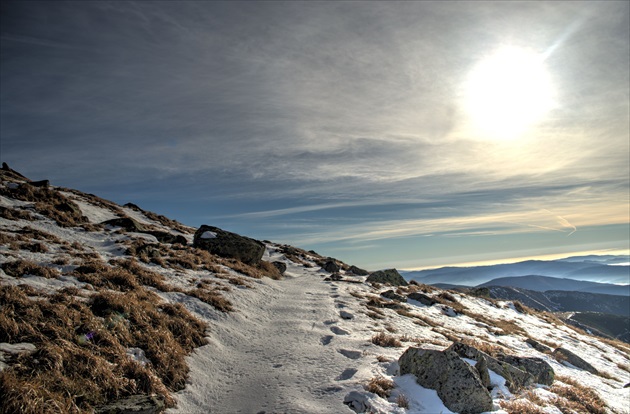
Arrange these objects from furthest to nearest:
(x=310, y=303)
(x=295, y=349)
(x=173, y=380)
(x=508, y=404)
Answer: (x=310, y=303)
(x=295, y=349)
(x=508, y=404)
(x=173, y=380)

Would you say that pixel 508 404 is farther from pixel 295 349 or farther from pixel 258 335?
pixel 258 335

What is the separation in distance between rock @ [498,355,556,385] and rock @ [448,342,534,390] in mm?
731

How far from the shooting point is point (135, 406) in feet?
20.0

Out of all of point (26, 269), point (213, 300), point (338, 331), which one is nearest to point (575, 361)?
point (338, 331)

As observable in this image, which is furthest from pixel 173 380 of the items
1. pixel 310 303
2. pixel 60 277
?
pixel 310 303

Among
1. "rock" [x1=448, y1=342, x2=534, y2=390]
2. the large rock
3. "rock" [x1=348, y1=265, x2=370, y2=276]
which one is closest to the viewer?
"rock" [x1=448, y1=342, x2=534, y2=390]

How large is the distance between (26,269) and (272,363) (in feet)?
29.7

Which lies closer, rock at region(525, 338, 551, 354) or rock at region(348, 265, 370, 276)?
rock at region(525, 338, 551, 354)

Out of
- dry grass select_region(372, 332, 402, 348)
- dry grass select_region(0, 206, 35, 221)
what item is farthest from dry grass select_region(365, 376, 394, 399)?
dry grass select_region(0, 206, 35, 221)

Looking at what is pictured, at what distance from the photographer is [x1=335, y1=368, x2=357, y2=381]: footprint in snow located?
8516 mm

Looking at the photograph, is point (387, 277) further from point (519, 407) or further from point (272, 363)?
point (272, 363)

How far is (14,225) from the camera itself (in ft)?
55.3

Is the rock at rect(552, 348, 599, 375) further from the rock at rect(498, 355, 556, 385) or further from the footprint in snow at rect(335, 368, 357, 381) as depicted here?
the footprint in snow at rect(335, 368, 357, 381)

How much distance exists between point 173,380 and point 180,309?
3.88 meters
